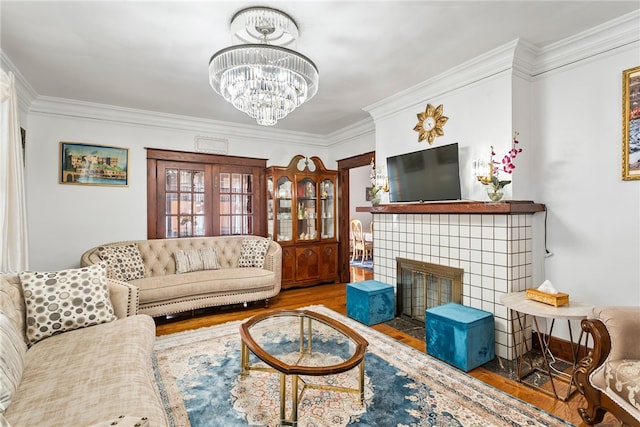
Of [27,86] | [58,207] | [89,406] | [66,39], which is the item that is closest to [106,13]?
[66,39]

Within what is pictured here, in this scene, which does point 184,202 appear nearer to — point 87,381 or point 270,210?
point 270,210

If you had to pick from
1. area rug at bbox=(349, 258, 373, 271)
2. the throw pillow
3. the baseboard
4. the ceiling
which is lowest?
area rug at bbox=(349, 258, 373, 271)

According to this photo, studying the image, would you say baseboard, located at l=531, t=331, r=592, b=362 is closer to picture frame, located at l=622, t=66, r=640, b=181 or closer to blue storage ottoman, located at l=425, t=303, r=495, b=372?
blue storage ottoman, located at l=425, t=303, r=495, b=372

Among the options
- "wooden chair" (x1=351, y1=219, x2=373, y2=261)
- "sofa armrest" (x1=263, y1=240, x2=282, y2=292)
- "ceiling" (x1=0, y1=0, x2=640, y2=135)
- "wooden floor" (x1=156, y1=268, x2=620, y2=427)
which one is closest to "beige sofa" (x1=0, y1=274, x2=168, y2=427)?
"wooden floor" (x1=156, y1=268, x2=620, y2=427)

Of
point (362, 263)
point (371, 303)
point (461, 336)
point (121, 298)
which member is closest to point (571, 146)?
point (461, 336)

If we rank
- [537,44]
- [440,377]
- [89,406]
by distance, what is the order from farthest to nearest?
[537,44] → [440,377] → [89,406]

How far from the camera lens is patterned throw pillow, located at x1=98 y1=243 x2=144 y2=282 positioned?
135 inches

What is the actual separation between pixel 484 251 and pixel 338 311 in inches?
72.4

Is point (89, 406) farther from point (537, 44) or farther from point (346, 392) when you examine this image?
point (537, 44)

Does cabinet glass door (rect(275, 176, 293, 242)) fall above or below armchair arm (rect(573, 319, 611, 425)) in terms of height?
above

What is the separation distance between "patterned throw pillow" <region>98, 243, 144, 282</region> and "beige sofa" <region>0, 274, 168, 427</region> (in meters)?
1.38

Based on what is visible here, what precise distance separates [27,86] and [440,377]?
473 cm

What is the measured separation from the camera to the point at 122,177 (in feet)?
13.0

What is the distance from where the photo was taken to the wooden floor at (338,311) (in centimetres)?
191
